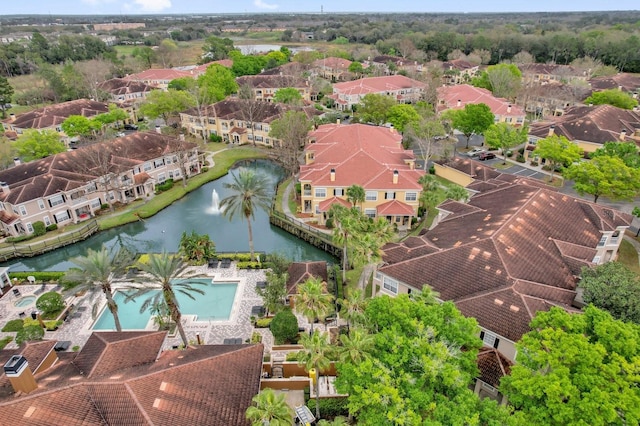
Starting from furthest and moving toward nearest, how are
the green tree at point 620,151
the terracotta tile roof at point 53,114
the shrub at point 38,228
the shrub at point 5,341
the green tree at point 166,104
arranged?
1. the green tree at point 166,104
2. the terracotta tile roof at point 53,114
3. the shrub at point 38,228
4. the green tree at point 620,151
5. the shrub at point 5,341

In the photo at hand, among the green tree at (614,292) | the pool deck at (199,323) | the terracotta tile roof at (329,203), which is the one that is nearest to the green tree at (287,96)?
the terracotta tile roof at (329,203)

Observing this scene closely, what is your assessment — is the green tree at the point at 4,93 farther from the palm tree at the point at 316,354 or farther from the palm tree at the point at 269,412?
the palm tree at the point at 269,412

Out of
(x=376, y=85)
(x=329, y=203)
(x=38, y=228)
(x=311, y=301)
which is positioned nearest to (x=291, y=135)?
(x=329, y=203)

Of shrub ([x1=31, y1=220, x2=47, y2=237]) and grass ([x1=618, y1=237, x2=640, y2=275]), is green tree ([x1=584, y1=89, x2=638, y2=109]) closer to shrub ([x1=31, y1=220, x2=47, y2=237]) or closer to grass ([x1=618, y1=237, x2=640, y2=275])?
grass ([x1=618, y1=237, x2=640, y2=275])

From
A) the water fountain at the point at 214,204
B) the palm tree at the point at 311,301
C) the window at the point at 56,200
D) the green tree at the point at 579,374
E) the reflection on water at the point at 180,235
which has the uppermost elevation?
the green tree at the point at 579,374

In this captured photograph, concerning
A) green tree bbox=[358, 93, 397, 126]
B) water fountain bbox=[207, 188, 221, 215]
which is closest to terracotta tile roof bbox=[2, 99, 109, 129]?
water fountain bbox=[207, 188, 221, 215]

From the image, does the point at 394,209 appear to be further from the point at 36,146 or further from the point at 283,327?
the point at 36,146

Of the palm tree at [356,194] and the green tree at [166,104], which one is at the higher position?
the green tree at [166,104]

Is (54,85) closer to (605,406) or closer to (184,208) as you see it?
(184,208)
